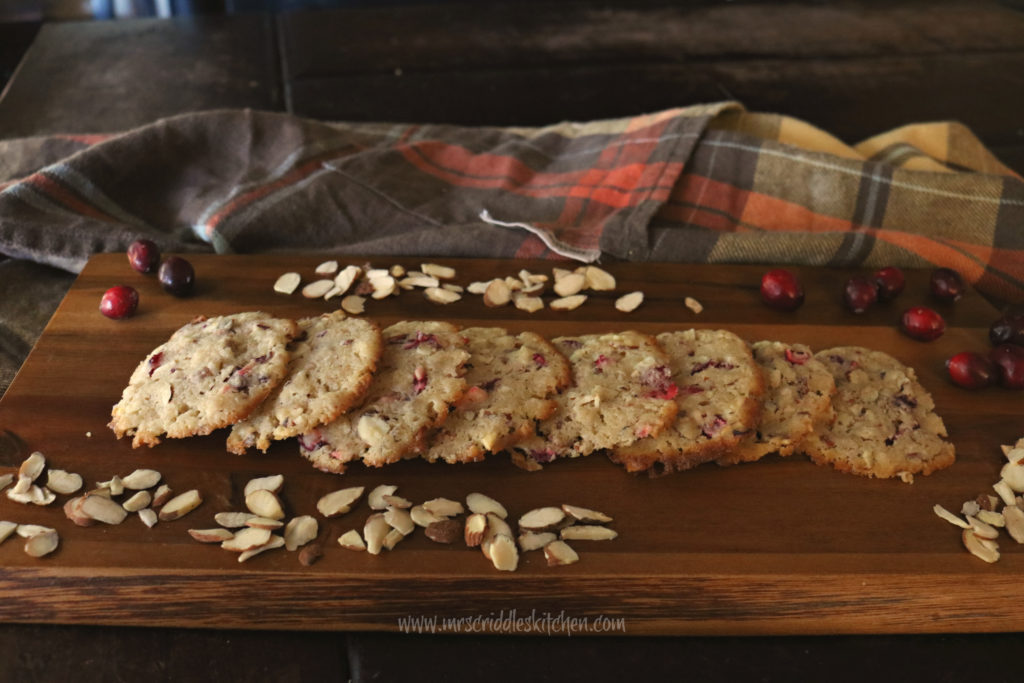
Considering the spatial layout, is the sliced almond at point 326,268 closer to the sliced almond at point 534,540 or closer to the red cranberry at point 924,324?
the sliced almond at point 534,540

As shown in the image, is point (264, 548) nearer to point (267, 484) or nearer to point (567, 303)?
point (267, 484)

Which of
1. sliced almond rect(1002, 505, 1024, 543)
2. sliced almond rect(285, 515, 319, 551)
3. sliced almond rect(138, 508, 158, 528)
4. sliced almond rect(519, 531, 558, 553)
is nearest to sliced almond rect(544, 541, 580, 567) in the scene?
sliced almond rect(519, 531, 558, 553)

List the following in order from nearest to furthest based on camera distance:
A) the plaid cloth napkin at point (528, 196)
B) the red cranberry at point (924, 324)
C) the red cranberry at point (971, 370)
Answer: the red cranberry at point (971, 370)
the red cranberry at point (924, 324)
the plaid cloth napkin at point (528, 196)

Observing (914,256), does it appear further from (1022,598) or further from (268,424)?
(268,424)

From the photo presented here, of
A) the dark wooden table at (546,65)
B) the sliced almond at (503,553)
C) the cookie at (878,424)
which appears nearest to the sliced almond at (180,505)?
the sliced almond at (503,553)

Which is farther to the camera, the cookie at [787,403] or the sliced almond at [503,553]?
the cookie at [787,403]

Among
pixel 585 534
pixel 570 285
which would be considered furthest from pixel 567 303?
pixel 585 534

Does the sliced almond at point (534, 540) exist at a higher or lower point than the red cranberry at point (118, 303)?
lower
